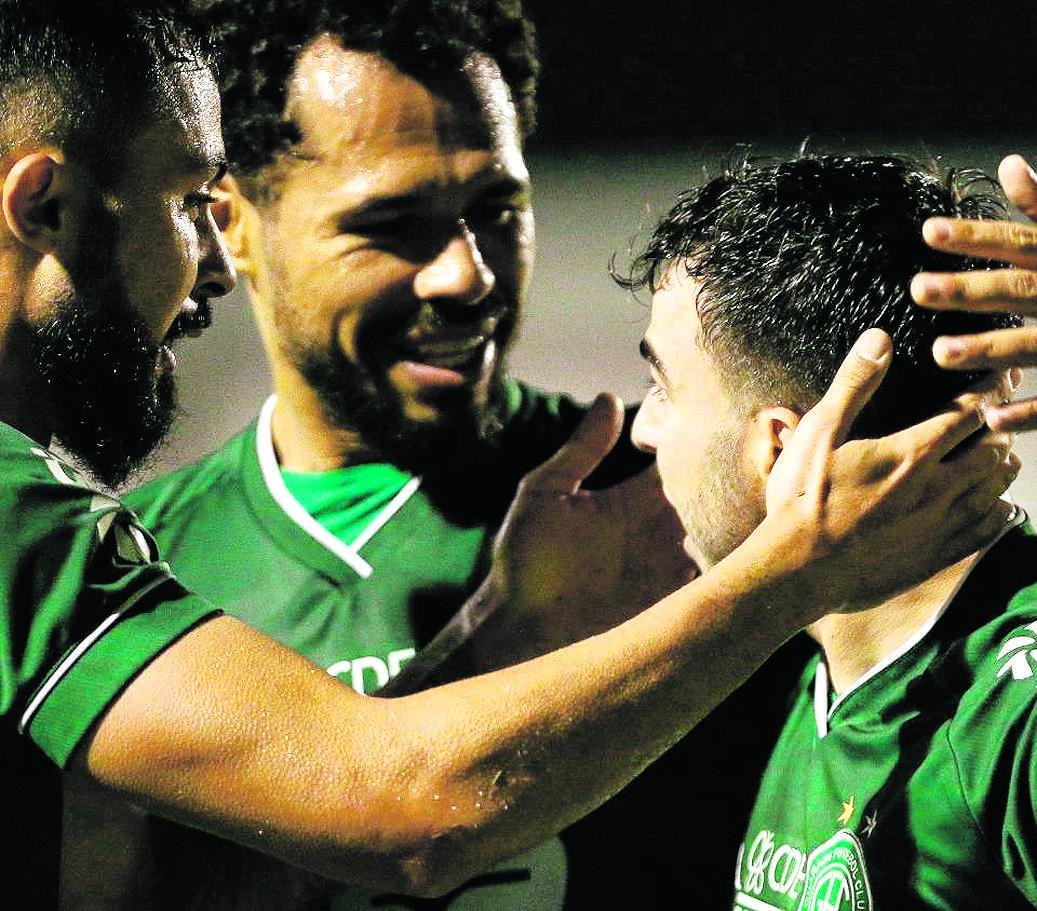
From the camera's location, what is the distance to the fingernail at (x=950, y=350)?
110 cm

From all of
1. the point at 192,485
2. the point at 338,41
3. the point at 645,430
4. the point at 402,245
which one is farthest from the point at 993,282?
→ the point at 192,485

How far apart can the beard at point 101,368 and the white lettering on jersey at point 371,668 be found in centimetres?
42

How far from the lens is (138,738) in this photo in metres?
1.11

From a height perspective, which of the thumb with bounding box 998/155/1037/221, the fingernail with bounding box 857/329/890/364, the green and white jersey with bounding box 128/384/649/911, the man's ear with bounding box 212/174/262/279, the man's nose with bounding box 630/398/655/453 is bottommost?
the green and white jersey with bounding box 128/384/649/911

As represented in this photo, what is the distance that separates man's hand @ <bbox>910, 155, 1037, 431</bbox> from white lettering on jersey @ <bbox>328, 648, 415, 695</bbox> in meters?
0.93

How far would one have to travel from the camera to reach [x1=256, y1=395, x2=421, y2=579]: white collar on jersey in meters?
1.92

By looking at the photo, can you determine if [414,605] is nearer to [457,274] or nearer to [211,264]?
[457,274]

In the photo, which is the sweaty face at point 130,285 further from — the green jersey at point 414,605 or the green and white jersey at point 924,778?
the green and white jersey at point 924,778

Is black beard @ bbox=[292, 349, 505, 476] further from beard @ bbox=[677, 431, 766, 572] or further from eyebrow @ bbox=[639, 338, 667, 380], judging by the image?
beard @ bbox=[677, 431, 766, 572]

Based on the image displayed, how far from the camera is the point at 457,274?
1.79 meters

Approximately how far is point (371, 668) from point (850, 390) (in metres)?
0.85

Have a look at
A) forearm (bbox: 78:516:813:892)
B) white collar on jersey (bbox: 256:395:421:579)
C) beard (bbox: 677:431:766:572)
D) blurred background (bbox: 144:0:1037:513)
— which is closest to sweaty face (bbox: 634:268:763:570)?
beard (bbox: 677:431:766:572)

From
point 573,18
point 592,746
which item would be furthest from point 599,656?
point 573,18

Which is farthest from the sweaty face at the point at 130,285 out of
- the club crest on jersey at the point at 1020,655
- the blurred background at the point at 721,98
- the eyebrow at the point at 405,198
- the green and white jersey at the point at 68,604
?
the blurred background at the point at 721,98
